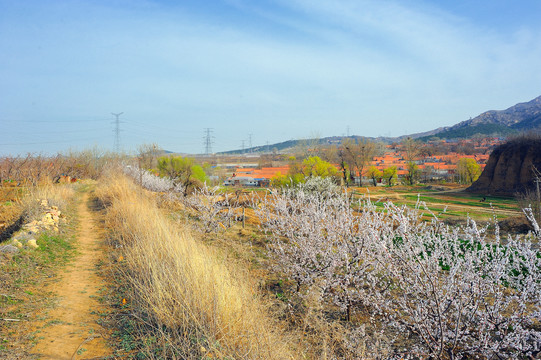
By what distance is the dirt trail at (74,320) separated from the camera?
10.1ft

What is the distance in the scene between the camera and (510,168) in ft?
103

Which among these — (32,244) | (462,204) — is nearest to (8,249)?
(32,244)

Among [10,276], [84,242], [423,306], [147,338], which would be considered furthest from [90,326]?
[84,242]

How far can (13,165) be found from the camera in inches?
732

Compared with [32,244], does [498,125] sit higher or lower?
higher

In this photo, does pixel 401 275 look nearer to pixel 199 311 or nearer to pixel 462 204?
pixel 199 311

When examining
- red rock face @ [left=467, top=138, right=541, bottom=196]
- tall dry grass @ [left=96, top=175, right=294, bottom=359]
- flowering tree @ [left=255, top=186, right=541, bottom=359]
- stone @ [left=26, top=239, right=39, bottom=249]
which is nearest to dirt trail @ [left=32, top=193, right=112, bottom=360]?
tall dry grass @ [left=96, top=175, right=294, bottom=359]

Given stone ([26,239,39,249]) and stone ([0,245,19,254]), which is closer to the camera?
stone ([0,245,19,254])

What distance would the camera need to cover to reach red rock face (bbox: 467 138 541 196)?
98.1ft

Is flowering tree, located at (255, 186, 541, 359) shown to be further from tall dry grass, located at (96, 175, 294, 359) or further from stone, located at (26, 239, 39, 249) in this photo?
stone, located at (26, 239, 39, 249)

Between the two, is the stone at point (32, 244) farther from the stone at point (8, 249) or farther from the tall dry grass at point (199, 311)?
the tall dry grass at point (199, 311)

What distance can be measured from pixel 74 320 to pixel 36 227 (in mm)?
4585

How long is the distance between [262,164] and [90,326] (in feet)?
244

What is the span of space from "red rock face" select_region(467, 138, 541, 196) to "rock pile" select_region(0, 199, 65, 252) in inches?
1339
